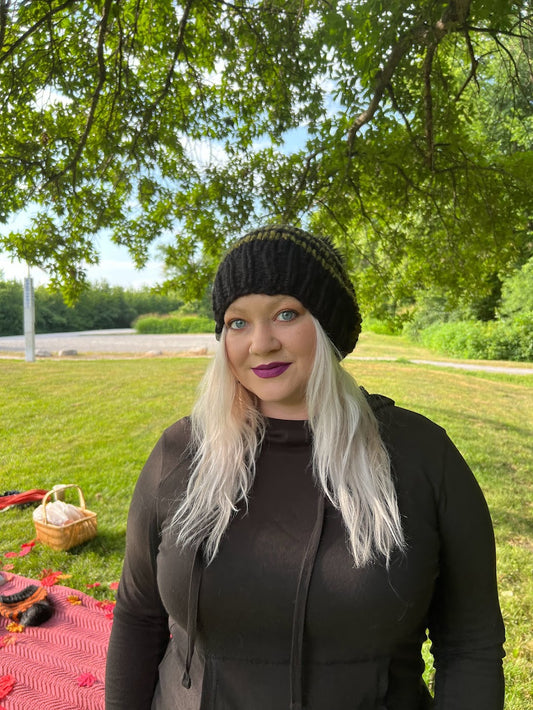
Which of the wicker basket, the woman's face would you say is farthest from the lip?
the wicker basket

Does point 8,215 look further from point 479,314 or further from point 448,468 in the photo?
point 479,314

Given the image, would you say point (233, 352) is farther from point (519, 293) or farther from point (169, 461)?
point (519, 293)

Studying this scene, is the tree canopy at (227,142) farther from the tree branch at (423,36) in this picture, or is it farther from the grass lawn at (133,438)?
the grass lawn at (133,438)

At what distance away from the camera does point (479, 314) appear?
1606cm

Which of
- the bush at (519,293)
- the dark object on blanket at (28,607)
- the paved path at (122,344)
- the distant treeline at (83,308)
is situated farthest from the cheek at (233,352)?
the bush at (519,293)

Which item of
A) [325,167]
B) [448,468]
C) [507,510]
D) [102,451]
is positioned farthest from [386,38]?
[102,451]

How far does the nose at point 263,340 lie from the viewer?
1.06 m

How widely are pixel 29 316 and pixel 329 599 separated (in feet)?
19.1

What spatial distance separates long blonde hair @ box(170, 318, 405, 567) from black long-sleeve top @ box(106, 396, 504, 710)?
0.03 metres

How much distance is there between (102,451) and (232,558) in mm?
5626

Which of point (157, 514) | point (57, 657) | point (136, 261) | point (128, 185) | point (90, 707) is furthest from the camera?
point (136, 261)

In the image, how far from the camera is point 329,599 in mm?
900

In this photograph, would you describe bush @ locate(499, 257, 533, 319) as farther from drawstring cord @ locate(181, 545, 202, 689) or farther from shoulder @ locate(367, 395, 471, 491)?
drawstring cord @ locate(181, 545, 202, 689)

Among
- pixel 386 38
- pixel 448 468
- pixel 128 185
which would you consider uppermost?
pixel 386 38
